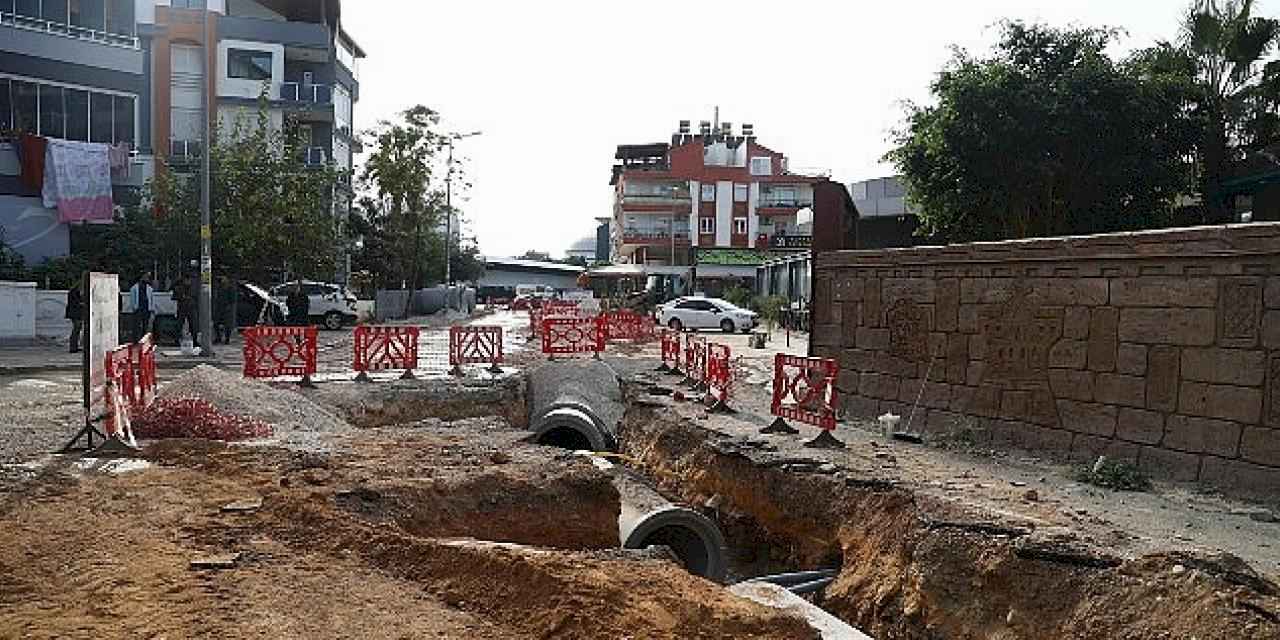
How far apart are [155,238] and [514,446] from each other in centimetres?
2019

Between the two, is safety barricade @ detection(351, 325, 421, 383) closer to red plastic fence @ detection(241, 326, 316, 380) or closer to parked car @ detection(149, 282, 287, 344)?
red plastic fence @ detection(241, 326, 316, 380)

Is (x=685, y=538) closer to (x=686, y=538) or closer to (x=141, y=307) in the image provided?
(x=686, y=538)

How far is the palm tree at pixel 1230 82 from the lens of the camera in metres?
21.2

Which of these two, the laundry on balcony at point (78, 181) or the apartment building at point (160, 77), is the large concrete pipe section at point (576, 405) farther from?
the laundry on balcony at point (78, 181)

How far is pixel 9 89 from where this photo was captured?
29.4 m

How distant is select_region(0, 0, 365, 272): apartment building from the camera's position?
2944 centimetres

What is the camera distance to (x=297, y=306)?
2906 cm

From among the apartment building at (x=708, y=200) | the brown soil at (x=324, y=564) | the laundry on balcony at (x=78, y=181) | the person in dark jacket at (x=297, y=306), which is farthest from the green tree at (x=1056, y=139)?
the apartment building at (x=708, y=200)

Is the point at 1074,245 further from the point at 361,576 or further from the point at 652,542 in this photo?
the point at 361,576

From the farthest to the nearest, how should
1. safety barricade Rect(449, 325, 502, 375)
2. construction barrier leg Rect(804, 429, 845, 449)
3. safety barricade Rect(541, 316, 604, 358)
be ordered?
safety barricade Rect(541, 316, 604, 358), safety barricade Rect(449, 325, 502, 375), construction barrier leg Rect(804, 429, 845, 449)

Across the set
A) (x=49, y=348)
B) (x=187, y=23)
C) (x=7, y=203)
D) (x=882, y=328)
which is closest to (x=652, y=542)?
(x=882, y=328)

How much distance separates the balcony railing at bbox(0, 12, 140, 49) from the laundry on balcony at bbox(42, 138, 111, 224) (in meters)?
3.24

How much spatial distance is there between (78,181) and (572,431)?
2216cm

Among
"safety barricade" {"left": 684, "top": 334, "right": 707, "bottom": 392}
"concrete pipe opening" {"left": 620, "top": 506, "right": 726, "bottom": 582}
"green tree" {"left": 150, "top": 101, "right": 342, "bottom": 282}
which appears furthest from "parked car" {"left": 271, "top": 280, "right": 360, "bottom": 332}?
"concrete pipe opening" {"left": 620, "top": 506, "right": 726, "bottom": 582}
